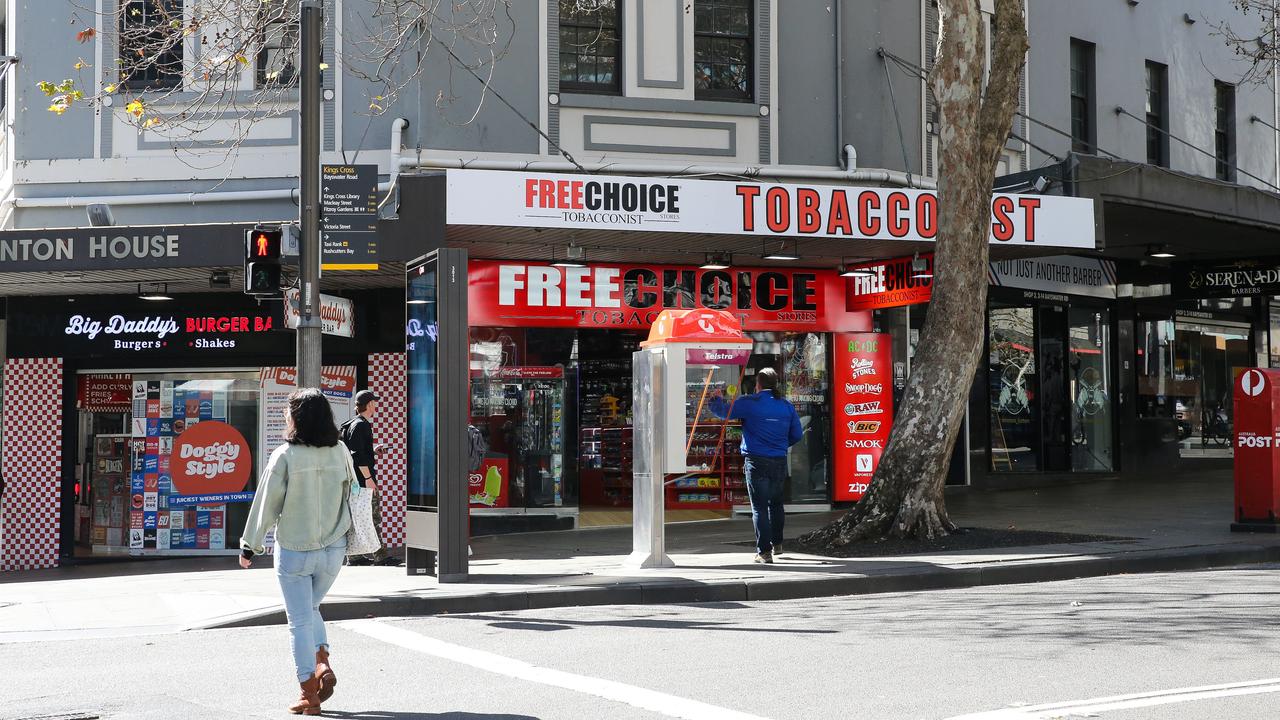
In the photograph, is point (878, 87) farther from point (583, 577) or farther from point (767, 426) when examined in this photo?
A: point (583, 577)

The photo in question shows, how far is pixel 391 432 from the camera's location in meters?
15.9

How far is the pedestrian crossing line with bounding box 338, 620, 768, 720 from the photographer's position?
252 inches

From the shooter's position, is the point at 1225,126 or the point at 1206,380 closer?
the point at 1225,126

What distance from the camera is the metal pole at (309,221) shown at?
11195mm

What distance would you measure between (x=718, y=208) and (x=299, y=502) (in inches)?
325

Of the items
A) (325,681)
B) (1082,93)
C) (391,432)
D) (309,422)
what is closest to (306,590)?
(325,681)

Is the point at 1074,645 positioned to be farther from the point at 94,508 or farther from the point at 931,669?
the point at 94,508

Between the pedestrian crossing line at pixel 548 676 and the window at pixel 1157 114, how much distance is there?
17688mm

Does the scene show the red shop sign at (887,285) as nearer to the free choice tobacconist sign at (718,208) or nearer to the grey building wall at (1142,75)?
the free choice tobacconist sign at (718,208)

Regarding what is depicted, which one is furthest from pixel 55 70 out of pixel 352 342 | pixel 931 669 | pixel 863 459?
pixel 931 669

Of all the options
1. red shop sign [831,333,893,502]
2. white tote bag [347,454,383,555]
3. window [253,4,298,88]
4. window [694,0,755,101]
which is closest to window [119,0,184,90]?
window [253,4,298,88]

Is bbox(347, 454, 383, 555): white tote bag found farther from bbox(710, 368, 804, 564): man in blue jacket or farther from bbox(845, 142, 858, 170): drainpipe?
bbox(845, 142, 858, 170): drainpipe

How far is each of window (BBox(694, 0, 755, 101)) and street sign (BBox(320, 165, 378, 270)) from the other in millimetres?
5827

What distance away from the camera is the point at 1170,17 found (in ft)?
75.7
